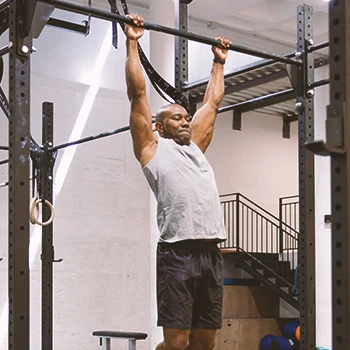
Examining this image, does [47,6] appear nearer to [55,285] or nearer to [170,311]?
[170,311]

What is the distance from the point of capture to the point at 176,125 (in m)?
3.57

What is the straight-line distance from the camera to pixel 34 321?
28.1 ft

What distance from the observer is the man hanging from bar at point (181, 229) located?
3.32 metres

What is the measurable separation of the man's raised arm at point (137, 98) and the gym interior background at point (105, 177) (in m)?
4.75

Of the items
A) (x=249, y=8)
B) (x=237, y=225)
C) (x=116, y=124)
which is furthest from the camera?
(x=237, y=225)

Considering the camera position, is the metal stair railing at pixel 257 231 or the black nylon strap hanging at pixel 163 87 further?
the metal stair railing at pixel 257 231

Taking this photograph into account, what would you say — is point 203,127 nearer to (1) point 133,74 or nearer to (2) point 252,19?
(1) point 133,74

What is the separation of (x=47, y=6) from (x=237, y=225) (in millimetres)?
8531

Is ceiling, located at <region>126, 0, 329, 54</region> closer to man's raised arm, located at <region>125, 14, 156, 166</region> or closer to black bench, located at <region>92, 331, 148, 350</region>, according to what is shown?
black bench, located at <region>92, 331, 148, 350</region>

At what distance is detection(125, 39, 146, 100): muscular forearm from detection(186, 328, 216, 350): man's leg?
119 centimetres

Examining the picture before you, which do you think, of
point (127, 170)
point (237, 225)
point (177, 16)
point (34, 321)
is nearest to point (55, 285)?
point (34, 321)

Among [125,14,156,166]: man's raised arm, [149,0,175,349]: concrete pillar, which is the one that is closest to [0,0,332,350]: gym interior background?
[149,0,175,349]: concrete pillar

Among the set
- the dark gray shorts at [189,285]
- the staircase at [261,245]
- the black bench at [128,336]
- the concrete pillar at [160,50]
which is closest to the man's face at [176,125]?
the dark gray shorts at [189,285]

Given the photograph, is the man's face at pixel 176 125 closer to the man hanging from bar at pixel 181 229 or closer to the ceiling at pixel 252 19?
the man hanging from bar at pixel 181 229
